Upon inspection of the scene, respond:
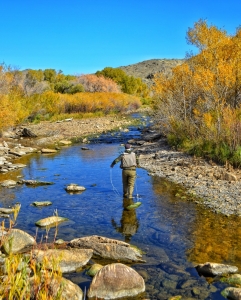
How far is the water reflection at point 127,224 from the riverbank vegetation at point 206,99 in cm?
622

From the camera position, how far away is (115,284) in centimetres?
620

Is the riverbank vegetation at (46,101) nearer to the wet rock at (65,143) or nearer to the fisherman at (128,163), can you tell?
the wet rock at (65,143)

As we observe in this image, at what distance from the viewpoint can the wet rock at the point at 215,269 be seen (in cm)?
671

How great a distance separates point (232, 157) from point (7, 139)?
62.3 feet

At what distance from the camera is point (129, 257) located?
755cm

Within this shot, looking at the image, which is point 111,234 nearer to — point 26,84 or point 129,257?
point 129,257

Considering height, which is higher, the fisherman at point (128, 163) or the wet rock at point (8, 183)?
the fisherman at point (128, 163)

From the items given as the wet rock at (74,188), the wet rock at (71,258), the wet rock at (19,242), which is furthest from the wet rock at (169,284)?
the wet rock at (74,188)

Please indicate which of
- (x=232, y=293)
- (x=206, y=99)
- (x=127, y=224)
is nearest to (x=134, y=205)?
(x=127, y=224)

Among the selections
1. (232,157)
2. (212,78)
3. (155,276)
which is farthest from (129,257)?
(212,78)

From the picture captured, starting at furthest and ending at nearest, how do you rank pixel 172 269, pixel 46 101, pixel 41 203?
1. pixel 46 101
2. pixel 41 203
3. pixel 172 269

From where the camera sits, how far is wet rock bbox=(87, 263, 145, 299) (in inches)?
242

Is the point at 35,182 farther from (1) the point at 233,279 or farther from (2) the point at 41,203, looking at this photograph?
(1) the point at 233,279

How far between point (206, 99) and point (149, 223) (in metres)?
10.2
